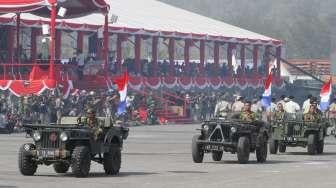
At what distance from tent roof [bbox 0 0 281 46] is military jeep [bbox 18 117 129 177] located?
105 feet

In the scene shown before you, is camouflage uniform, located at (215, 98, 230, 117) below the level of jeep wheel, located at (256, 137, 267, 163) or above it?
above

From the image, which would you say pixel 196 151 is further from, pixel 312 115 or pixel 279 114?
pixel 312 115

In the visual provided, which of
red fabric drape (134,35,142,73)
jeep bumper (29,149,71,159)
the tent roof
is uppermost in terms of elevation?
the tent roof

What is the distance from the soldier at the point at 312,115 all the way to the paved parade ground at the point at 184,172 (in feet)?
3.45

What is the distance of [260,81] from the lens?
7150 cm

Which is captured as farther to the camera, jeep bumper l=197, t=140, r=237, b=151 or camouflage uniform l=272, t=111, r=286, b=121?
camouflage uniform l=272, t=111, r=286, b=121

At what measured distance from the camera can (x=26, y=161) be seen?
21.0 meters

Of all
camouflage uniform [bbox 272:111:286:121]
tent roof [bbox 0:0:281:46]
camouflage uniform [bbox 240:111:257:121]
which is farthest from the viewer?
tent roof [bbox 0:0:281:46]

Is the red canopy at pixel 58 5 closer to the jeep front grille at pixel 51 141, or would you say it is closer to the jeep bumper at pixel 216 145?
the jeep bumper at pixel 216 145

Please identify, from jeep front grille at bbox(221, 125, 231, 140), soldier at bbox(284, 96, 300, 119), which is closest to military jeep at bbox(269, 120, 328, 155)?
soldier at bbox(284, 96, 300, 119)

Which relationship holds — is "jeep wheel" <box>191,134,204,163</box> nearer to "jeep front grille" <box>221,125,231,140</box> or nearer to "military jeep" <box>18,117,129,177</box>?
"jeep front grille" <box>221,125,231,140</box>

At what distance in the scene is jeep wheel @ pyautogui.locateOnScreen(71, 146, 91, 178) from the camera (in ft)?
67.4

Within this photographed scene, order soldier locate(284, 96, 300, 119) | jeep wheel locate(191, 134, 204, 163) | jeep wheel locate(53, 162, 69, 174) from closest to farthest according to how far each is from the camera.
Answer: jeep wheel locate(53, 162, 69, 174)
jeep wheel locate(191, 134, 204, 163)
soldier locate(284, 96, 300, 119)

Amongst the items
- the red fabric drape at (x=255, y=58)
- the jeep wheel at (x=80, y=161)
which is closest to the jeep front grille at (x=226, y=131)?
the jeep wheel at (x=80, y=161)
